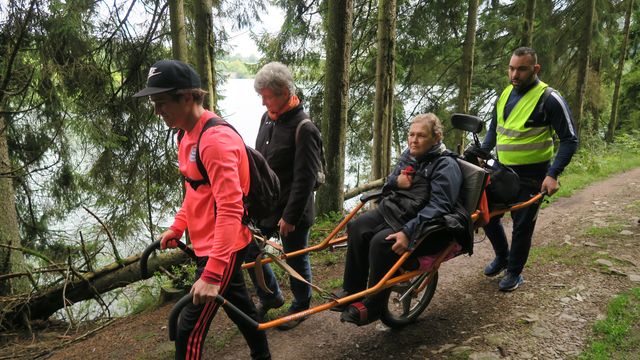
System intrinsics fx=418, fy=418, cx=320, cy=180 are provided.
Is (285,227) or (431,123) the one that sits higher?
(431,123)

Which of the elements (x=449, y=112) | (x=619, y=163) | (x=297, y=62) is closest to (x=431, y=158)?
(x=297, y=62)

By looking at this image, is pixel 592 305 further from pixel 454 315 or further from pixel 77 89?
pixel 77 89

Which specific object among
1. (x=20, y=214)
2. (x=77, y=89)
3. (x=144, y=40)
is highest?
(x=144, y=40)

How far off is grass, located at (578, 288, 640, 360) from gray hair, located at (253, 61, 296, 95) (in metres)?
2.97

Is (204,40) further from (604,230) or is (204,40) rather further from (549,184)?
(604,230)

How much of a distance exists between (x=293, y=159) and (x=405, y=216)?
0.98 m

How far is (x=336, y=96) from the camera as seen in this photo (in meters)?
5.88

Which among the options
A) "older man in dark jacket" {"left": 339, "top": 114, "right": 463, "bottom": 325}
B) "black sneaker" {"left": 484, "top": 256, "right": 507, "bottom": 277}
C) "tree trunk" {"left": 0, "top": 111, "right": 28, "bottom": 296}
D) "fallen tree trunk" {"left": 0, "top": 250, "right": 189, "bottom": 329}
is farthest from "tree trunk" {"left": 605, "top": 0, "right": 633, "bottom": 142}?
"tree trunk" {"left": 0, "top": 111, "right": 28, "bottom": 296}

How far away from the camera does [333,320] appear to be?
12.6ft

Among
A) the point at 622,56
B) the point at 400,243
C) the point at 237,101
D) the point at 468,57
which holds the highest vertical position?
the point at 622,56

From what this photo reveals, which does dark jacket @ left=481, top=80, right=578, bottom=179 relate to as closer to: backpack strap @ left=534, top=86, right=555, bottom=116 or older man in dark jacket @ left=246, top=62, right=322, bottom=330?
backpack strap @ left=534, top=86, right=555, bottom=116

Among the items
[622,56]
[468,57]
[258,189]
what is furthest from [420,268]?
[622,56]

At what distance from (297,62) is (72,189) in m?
5.56

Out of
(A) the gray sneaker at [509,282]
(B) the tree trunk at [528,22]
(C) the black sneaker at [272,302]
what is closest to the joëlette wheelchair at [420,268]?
(C) the black sneaker at [272,302]
